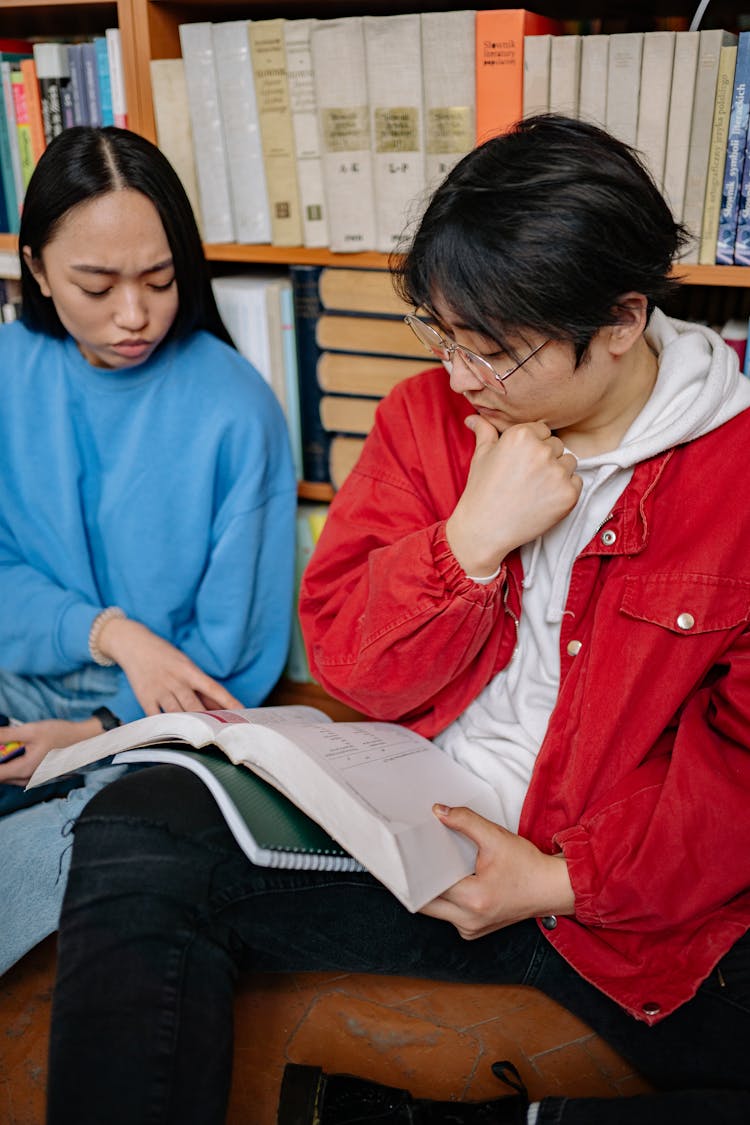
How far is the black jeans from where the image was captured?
0.80m

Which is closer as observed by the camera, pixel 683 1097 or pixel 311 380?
pixel 683 1097

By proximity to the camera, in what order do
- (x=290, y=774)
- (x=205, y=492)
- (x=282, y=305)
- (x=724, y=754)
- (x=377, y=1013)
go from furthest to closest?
1. (x=282, y=305)
2. (x=205, y=492)
3. (x=377, y=1013)
4. (x=724, y=754)
5. (x=290, y=774)

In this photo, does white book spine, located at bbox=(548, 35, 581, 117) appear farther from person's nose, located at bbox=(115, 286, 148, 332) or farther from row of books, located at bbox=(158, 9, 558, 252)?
person's nose, located at bbox=(115, 286, 148, 332)

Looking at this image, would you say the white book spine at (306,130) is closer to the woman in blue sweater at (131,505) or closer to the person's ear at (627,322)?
the woman in blue sweater at (131,505)

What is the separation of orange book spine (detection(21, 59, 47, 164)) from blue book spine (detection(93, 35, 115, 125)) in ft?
0.37

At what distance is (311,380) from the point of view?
5.43 ft

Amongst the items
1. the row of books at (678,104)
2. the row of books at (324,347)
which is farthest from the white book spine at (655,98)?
the row of books at (324,347)

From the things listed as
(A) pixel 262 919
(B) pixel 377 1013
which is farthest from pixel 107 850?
(B) pixel 377 1013

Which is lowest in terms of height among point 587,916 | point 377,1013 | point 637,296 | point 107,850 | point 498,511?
point 377,1013

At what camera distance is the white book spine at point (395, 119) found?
1.38 m

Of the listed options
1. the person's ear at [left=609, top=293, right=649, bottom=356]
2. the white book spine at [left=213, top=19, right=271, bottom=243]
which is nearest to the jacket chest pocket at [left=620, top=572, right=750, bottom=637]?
the person's ear at [left=609, top=293, right=649, bottom=356]

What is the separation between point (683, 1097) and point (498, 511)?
1.77ft

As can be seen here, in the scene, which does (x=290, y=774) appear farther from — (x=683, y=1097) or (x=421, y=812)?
(x=683, y=1097)

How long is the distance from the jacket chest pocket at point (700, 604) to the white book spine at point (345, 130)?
2.58 feet
